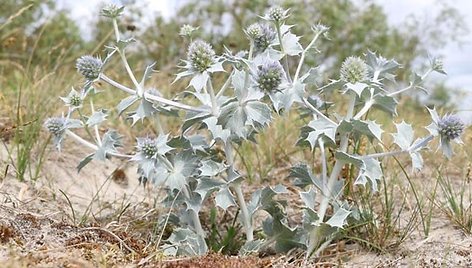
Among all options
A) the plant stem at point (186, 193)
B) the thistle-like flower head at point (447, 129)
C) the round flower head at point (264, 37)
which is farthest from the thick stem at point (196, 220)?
the thistle-like flower head at point (447, 129)

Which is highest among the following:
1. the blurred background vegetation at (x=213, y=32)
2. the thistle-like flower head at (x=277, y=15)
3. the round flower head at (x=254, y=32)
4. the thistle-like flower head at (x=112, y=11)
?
the thistle-like flower head at (x=277, y=15)

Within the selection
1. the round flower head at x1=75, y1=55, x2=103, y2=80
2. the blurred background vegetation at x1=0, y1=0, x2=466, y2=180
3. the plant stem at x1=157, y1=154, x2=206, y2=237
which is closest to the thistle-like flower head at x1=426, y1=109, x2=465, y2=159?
the plant stem at x1=157, y1=154, x2=206, y2=237

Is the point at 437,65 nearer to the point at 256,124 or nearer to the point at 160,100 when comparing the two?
the point at 256,124

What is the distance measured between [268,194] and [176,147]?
0.40 meters

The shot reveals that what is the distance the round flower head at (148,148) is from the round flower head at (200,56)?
0.32m

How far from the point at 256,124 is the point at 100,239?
75 centimetres

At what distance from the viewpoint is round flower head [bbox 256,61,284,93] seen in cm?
224

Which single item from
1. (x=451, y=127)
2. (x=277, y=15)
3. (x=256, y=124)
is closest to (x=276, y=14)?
(x=277, y=15)

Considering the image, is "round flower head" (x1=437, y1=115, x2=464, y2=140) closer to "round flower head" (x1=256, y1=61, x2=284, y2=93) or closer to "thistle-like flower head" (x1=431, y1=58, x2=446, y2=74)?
"thistle-like flower head" (x1=431, y1=58, x2=446, y2=74)

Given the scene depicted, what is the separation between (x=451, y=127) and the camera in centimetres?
238

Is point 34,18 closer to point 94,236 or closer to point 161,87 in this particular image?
point 161,87

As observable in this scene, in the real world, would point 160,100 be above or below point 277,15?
below

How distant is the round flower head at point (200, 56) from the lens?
2369 millimetres

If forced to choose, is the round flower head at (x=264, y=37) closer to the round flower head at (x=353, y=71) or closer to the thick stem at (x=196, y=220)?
the round flower head at (x=353, y=71)
